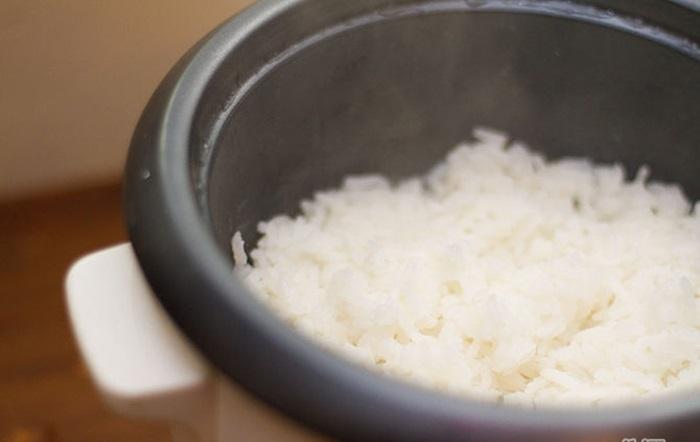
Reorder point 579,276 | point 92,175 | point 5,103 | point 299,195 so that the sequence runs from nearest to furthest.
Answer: point 579,276 < point 299,195 < point 5,103 < point 92,175

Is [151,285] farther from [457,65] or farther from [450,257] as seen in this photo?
[457,65]

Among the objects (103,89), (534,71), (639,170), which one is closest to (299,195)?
(534,71)

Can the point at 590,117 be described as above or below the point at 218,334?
above

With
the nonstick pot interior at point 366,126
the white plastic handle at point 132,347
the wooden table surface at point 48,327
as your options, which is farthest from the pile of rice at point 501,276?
the wooden table surface at point 48,327

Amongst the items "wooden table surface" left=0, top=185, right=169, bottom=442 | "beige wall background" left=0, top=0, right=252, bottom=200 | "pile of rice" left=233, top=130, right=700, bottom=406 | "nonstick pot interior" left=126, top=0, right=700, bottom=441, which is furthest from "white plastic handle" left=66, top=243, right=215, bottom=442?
"beige wall background" left=0, top=0, right=252, bottom=200

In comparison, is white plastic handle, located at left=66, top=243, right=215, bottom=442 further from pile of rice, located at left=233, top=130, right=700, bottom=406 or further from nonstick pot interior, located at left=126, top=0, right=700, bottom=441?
pile of rice, located at left=233, top=130, right=700, bottom=406

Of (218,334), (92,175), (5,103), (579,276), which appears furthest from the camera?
(92,175)
